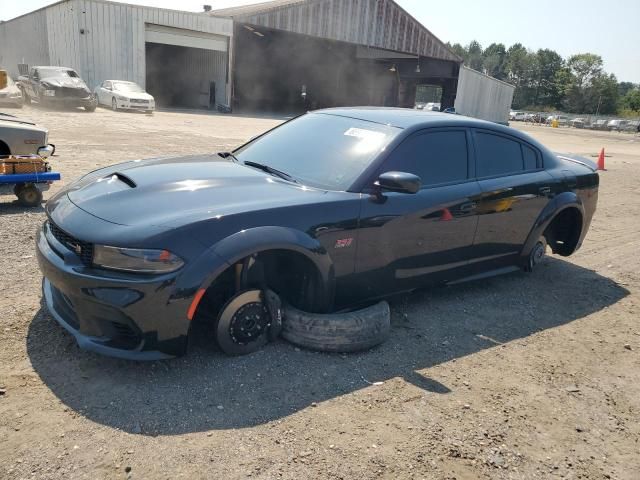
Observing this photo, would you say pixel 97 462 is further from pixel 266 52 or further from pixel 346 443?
pixel 266 52

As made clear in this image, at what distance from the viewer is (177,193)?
3209 millimetres

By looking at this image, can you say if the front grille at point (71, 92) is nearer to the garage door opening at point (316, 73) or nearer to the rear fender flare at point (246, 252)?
the garage door opening at point (316, 73)

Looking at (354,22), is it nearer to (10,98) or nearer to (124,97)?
(124,97)

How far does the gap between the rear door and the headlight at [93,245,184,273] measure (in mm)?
2598

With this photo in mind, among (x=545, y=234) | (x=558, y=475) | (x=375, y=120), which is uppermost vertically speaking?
(x=375, y=120)

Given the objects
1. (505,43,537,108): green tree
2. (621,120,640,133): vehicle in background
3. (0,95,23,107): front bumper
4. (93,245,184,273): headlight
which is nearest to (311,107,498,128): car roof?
(93,245,184,273): headlight

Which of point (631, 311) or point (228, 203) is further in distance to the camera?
point (631, 311)

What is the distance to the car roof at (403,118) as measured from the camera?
4.04 m

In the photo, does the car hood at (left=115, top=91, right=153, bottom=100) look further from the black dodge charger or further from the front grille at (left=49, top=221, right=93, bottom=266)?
the front grille at (left=49, top=221, right=93, bottom=266)

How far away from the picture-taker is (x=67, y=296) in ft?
9.59

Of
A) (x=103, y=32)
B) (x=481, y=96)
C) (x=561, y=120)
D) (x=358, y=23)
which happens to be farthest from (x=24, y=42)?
(x=561, y=120)

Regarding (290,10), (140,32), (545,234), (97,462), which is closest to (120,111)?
(140,32)

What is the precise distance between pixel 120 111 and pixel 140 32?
20.1 feet

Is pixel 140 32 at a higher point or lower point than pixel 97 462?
higher
